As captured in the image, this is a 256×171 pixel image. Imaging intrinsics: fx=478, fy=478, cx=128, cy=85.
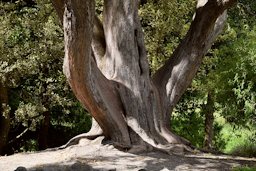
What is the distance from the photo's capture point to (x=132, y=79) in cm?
869

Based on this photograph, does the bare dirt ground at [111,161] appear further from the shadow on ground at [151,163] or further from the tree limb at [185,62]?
the tree limb at [185,62]

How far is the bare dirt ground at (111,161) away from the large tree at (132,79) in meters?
0.35

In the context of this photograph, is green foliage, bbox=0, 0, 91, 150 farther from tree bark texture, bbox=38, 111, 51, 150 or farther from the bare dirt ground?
the bare dirt ground

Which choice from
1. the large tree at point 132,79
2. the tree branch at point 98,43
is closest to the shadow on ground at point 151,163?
the large tree at point 132,79

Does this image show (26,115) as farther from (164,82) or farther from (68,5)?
(68,5)

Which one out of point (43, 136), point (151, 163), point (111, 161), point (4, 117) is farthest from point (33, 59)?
A: point (151, 163)

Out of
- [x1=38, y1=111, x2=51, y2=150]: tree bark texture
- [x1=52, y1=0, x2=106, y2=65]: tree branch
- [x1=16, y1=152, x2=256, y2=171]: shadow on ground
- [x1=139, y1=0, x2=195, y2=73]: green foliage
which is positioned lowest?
[x1=16, y1=152, x2=256, y2=171]: shadow on ground

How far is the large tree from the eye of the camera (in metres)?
7.93

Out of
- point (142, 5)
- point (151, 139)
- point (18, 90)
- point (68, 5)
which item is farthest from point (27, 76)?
point (68, 5)

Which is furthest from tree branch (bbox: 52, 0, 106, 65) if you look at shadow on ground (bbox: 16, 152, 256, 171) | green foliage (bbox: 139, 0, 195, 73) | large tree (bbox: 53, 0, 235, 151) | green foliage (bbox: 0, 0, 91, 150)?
green foliage (bbox: 139, 0, 195, 73)

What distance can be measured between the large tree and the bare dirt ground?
345mm

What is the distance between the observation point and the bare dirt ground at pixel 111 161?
6703 millimetres

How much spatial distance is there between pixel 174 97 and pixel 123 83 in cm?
130

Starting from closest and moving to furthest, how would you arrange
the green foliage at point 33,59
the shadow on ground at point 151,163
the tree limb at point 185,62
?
the shadow on ground at point 151,163 < the tree limb at point 185,62 < the green foliage at point 33,59
